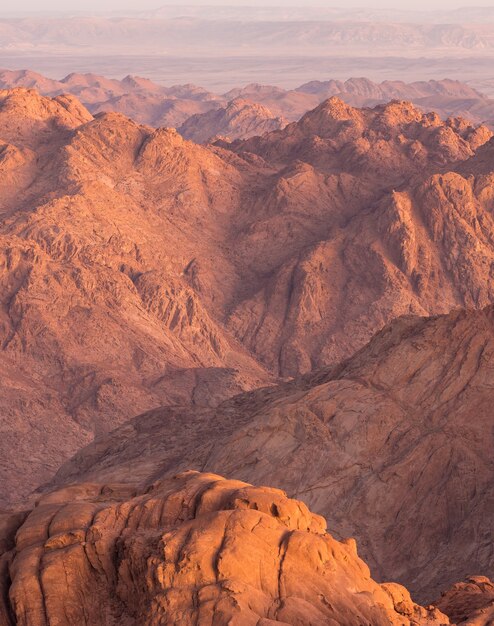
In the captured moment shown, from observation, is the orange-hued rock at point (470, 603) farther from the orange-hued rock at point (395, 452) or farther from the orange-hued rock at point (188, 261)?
the orange-hued rock at point (188, 261)

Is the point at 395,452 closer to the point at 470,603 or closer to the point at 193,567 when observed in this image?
the point at 470,603

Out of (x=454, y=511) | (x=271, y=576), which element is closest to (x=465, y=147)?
(x=454, y=511)

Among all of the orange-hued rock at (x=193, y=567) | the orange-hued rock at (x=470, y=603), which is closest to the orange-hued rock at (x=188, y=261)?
the orange-hued rock at (x=470, y=603)

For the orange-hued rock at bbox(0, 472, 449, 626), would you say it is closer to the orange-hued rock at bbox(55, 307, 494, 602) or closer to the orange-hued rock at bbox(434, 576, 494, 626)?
the orange-hued rock at bbox(434, 576, 494, 626)

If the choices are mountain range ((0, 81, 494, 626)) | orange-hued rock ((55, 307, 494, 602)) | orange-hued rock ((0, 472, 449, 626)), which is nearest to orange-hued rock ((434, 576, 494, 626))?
mountain range ((0, 81, 494, 626))

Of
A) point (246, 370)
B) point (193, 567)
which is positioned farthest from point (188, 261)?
point (193, 567)
